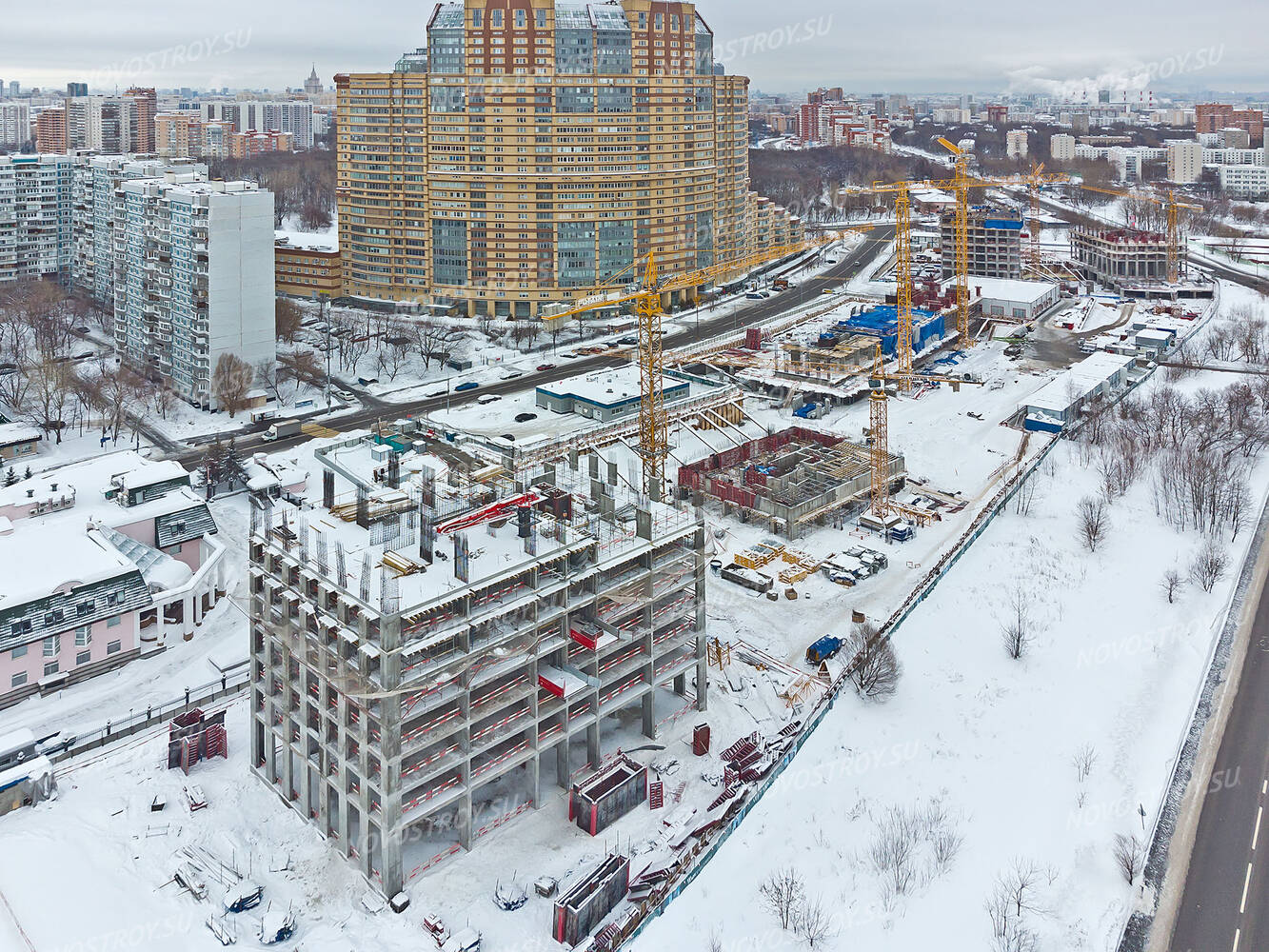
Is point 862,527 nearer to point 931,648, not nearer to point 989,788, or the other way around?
point 931,648

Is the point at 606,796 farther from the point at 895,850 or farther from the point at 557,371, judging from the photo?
the point at 557,371

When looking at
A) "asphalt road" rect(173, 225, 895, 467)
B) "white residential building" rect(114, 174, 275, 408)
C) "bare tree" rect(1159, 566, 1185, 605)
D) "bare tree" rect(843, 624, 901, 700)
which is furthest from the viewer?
"white residential building" rect(114, 174, 275, 408)

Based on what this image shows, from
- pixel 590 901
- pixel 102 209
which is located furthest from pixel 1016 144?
pixel 590 901

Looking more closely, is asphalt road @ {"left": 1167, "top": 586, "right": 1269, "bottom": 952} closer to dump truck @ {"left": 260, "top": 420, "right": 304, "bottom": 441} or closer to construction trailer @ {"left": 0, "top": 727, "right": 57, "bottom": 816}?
construction trailer @ {"left": 0, "top": 727, "right": 57, "bottom": 816}

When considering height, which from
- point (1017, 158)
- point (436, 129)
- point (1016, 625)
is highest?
point (1017, 158)

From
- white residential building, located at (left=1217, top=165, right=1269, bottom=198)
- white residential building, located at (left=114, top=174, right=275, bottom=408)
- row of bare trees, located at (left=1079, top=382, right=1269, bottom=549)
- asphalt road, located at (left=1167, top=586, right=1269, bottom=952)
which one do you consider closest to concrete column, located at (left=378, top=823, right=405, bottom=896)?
asphalt road, located at (left=1167, top=586, right=1269, bottom=952)

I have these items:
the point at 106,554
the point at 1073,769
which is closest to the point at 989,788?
the point at 1073,769
